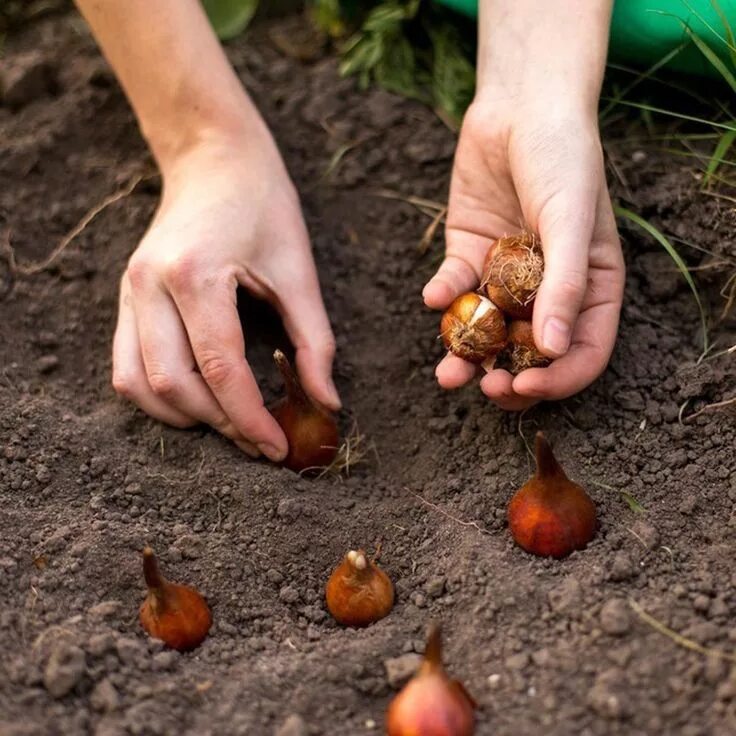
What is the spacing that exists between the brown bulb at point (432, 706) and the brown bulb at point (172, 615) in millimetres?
366

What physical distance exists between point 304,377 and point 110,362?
46cm

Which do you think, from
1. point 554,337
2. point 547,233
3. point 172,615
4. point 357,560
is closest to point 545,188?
point 547,233

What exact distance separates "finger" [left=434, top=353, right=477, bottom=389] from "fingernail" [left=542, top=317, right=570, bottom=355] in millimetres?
242

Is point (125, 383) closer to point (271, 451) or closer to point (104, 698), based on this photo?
point (271, 451)

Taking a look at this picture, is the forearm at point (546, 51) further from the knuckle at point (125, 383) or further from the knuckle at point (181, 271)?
the knuckle at point (125, 383)

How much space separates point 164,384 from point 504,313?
65 centimetres

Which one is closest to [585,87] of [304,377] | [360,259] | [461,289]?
[461,289]

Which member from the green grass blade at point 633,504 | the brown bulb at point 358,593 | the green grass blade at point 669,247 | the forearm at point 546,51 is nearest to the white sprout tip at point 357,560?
the brown bulb at point 358,593

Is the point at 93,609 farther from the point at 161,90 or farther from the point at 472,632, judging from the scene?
the point at 161,90

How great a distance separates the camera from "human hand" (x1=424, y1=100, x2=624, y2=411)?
1.64 meters

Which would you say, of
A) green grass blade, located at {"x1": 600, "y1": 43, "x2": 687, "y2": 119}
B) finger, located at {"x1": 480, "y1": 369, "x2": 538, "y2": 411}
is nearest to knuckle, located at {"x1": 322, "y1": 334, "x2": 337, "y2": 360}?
finger, located at {"x1": 480, "y1": 369, "x2": 538, "y2": 411}

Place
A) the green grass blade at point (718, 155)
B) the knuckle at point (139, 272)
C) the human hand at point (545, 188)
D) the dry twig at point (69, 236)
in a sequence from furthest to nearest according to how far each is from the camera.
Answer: the dry twig at point (69, 236)
the green grass blade at point (718, 155)
the knuckle at point (139, 272)
the human hand at point (545, 188)

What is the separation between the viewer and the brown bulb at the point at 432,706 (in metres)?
1.32

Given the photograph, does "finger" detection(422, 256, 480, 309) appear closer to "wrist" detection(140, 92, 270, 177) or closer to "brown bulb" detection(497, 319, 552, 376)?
"brown bulb" detection(497, 319, 552, 376)
